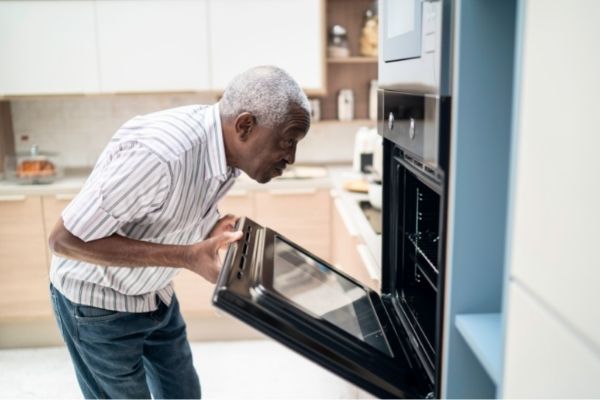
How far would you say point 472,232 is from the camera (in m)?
0.85

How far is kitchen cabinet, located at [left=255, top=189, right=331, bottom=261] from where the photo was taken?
3096 mm

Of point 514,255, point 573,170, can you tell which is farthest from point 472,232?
point 573,170

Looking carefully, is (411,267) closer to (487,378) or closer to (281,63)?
(487,378)

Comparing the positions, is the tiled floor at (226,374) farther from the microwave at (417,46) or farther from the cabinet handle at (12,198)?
the microwave at (417,46)

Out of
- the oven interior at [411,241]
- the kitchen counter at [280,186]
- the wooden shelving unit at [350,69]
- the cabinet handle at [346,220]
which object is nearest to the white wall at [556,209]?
the oven interior at [411,241]

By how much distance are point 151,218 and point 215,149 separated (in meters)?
0.23

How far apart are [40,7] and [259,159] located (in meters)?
2.35

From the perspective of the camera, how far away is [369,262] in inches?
68.3

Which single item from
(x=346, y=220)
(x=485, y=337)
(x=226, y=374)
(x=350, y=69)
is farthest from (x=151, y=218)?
(x=350, y=69)

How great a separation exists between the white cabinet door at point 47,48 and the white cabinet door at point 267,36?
703mm

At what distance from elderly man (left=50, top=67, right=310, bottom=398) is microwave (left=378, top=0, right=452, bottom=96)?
0.85 feet

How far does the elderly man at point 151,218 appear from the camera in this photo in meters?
1.25

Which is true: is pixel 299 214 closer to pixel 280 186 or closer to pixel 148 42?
pixel 280 186

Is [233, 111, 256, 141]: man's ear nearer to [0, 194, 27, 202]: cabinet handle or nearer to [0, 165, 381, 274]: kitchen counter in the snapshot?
[0, 165, 381, 274]: kitchen counter
